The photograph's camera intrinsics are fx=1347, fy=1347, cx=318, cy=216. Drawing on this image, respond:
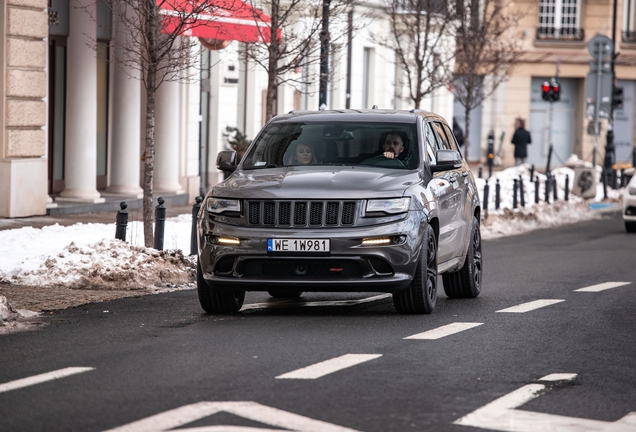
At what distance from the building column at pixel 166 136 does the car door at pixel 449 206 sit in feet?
45.0

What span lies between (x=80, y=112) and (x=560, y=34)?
3793 cm

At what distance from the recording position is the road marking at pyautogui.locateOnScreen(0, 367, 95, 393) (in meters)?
7.46

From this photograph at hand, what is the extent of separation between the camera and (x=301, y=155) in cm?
1152

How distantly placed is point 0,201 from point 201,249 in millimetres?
9789

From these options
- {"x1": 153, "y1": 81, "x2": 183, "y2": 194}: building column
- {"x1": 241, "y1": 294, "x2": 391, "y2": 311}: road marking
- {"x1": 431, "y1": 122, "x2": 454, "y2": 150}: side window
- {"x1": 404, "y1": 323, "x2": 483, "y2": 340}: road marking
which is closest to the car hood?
{"x1": 404, "y1": 323, "x2": 483, "y2": 340}: road marking

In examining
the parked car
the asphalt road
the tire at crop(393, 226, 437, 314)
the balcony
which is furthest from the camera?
the balcony

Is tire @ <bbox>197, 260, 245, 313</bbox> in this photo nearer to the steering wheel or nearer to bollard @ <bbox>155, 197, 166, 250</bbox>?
the steering wheel

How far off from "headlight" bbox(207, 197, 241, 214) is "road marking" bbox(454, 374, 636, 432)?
382 centimetres

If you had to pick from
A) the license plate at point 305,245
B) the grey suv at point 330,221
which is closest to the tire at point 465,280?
the grey suv at point 330,221

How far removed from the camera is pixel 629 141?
59.2 meters

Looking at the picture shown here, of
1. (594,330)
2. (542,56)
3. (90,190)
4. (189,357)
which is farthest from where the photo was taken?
(542,56)

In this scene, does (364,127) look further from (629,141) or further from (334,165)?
(629,141)

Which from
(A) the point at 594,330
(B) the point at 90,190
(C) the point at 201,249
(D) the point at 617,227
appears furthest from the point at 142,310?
(D) the point at 617,227

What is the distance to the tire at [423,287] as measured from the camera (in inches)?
419
